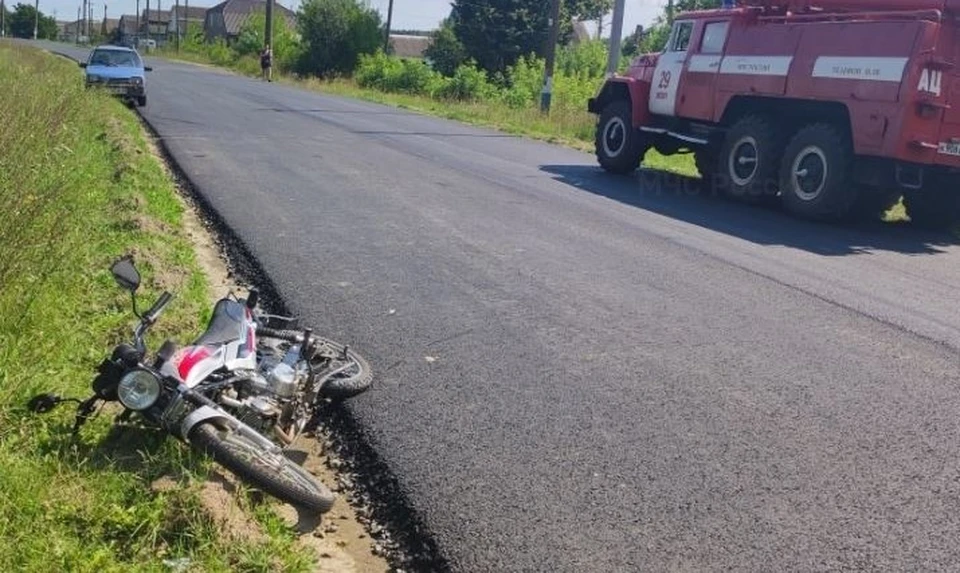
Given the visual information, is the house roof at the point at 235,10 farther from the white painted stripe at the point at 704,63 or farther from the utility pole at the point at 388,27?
the white painted stripe at the point at 704,63

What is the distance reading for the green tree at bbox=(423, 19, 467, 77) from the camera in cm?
5059

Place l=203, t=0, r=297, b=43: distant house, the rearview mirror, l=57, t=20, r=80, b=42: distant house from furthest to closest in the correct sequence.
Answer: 1. l=57, t=20, r=80, b=42: distant house
2. l=203, t=0, r=297, b=43: distant house
3. the rearview mirror

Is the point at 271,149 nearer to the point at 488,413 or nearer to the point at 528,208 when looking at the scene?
the point at 528,208

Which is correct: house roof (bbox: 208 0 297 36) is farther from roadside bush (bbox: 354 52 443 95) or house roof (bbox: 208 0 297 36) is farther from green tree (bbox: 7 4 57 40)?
roadside bush (bbox: 354 52 443 95)

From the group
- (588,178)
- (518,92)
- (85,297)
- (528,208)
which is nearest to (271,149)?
(588,178)

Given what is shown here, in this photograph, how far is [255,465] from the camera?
11.9 ft

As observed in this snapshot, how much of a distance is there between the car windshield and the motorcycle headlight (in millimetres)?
21670

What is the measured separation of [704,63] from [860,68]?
10.5ft

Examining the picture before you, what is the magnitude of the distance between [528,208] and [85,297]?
237 inches

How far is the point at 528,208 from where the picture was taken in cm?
1117

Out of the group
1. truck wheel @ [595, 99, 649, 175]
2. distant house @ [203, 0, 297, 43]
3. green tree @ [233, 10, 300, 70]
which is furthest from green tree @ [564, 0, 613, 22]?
distant house @ [203, 0, 297, 43]

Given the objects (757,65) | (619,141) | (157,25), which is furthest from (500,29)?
(157,25)

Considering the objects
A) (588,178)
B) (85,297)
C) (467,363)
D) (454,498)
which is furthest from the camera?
(588,178)

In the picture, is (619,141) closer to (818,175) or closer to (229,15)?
(818,175)
